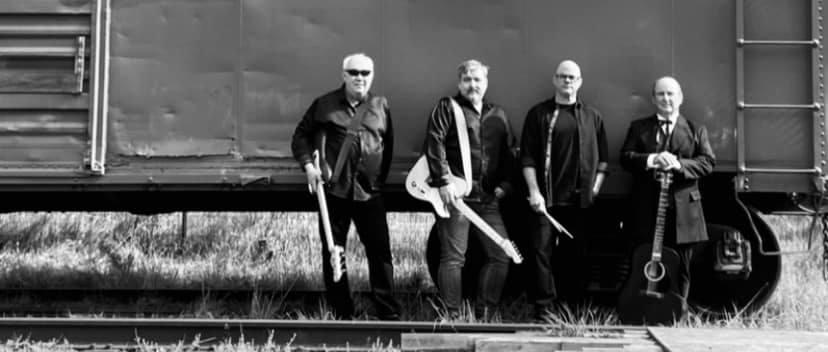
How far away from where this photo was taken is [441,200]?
6027mm

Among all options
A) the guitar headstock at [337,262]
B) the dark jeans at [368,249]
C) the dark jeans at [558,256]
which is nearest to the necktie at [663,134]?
the dark jeans at [558,256]

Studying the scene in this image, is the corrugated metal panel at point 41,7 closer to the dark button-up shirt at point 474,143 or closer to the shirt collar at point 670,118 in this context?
the dark button-up shirt at point 474,143

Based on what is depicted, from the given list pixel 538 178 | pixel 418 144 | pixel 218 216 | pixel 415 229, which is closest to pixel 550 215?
pixel 538 178

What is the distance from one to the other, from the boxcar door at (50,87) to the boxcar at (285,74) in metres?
0.01

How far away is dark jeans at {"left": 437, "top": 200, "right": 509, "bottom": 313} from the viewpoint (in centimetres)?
603

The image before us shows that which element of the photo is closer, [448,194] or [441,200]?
[448,194]

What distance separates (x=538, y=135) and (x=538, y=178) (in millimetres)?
303

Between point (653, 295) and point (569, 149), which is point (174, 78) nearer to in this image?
point (569, 149)

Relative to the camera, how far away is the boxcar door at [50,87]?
6520 mm

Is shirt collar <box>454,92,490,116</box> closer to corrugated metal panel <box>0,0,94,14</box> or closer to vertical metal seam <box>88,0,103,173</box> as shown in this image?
vertical metal seam <box>88,0,103,173</box>

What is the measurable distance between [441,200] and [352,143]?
0.73 metres

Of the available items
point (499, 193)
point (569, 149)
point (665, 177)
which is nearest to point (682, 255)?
point (665, 177)

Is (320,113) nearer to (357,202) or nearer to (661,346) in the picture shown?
(357,202)

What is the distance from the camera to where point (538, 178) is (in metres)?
6.18
